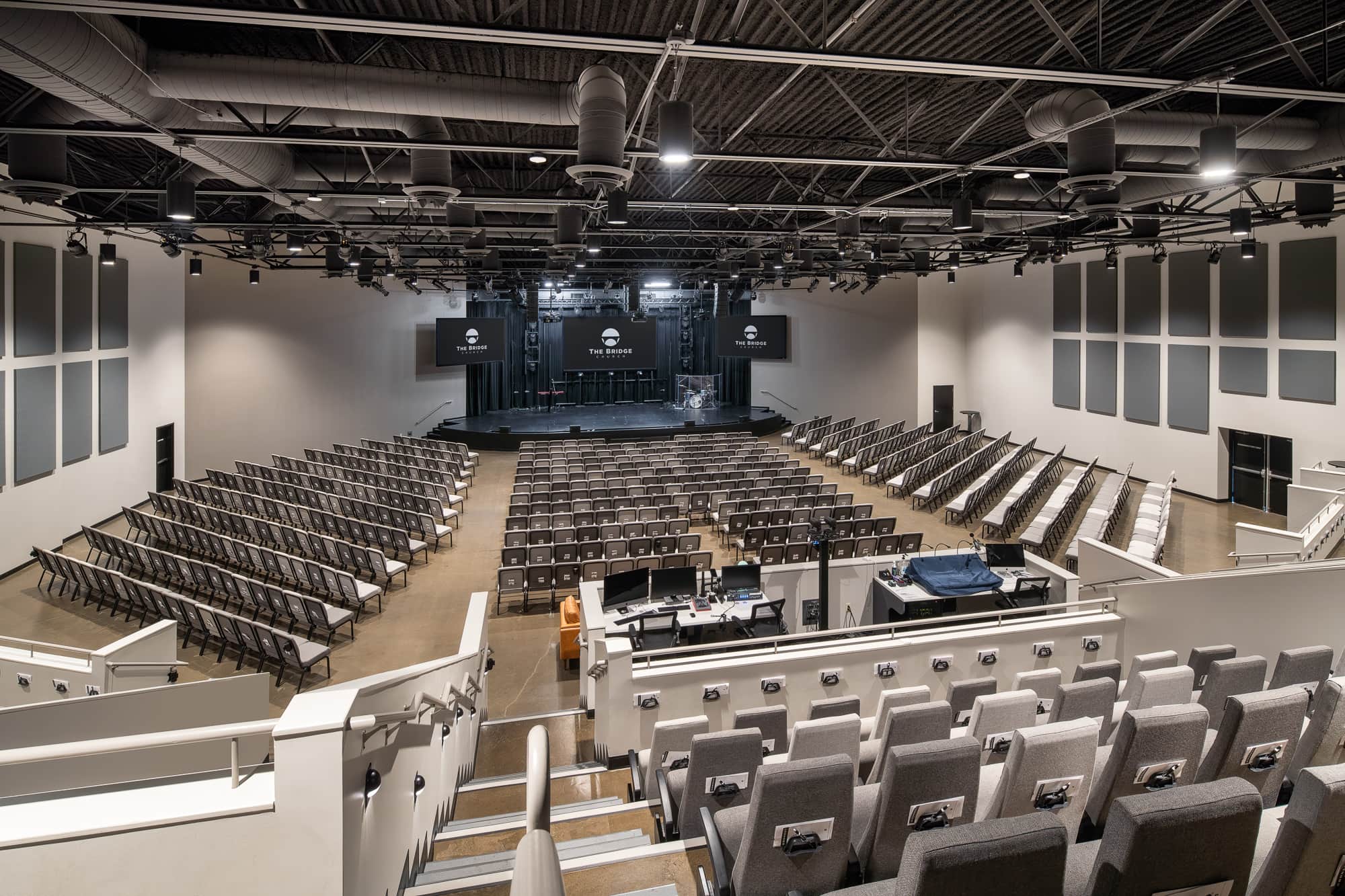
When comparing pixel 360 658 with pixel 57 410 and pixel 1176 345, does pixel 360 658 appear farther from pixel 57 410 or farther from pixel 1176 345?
pixel 1176 345

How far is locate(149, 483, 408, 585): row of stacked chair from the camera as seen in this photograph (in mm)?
10789

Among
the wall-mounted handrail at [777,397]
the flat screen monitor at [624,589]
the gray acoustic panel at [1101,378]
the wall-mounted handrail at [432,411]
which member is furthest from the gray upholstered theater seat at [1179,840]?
the wall-mounted handrail at [777,397]

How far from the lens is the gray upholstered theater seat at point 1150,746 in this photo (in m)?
2.90

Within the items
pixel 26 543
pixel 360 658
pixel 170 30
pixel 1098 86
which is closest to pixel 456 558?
pixel 360 658

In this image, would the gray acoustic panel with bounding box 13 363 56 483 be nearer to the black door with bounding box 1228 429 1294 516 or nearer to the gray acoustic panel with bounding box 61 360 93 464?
the gray acoustic panel with bounding box 61 360 93 464

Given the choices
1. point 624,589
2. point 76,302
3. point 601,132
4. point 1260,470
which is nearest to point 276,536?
point 76,302

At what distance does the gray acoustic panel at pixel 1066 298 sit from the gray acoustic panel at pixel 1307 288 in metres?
5.39

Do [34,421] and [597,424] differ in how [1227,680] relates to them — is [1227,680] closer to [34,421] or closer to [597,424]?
[34,421]

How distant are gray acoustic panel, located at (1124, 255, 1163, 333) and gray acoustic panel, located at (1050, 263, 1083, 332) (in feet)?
5.04

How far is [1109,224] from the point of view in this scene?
52.7 feet

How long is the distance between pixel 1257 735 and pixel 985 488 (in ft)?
40.8

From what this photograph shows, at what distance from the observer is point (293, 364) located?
66.2ft

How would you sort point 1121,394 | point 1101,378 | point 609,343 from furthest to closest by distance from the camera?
point 609,343
point 1101,378
point 1121,394

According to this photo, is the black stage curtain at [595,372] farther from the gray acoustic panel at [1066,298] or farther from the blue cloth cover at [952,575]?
the blue cloth cover at [952,575]
